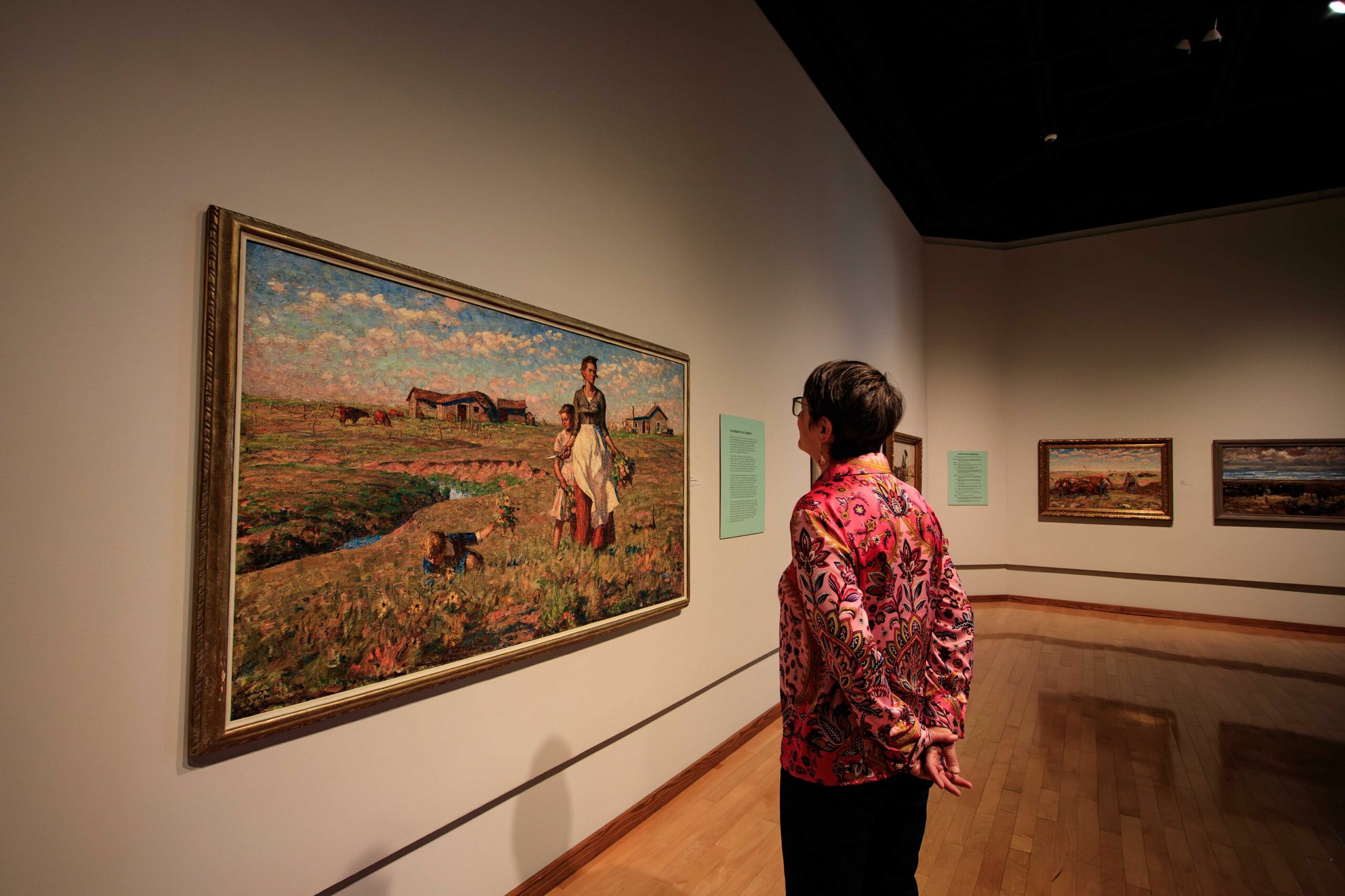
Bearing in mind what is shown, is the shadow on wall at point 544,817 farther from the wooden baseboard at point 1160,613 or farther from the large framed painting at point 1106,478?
the large framed painting at point 1106,478

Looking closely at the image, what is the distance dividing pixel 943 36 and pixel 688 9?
183 inches

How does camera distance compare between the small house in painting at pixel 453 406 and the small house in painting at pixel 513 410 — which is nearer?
the small house in painting at pixel 453 406

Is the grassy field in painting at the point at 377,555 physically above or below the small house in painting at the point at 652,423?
below

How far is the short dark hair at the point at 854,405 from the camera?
1874 millimetres

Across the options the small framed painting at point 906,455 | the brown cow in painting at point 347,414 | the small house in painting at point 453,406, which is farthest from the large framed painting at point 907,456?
the brown cow in painting at point 347,414

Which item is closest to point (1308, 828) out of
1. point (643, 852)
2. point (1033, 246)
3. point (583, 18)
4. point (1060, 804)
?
point (1060, 804)

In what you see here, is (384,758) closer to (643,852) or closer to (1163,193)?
(643,852)

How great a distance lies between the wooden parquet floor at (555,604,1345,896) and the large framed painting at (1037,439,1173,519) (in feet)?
11.8

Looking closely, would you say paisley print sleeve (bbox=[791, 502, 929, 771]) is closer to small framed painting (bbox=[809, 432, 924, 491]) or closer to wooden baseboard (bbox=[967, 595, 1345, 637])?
small framed painting (bbox=[809, 432, 924, 491])

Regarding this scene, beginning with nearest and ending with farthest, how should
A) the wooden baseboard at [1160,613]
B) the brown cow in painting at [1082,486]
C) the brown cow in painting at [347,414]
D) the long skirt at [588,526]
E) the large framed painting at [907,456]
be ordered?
the brown cow in painting at [347,414] < the long skirt at [588,526] < the large framed painting at [907,456] < the wooden baseboard at [1160,613] < the brown cow in painting at [1082,486]

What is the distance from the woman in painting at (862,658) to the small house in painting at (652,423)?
183 cm

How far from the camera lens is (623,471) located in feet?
11.9

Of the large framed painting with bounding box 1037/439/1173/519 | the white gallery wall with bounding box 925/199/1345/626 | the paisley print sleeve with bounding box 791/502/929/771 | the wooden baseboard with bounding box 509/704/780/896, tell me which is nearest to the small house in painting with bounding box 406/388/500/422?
the paisley print sleeve with bounding box 791/502/929/771

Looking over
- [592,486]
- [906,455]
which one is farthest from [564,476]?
[906,455]
